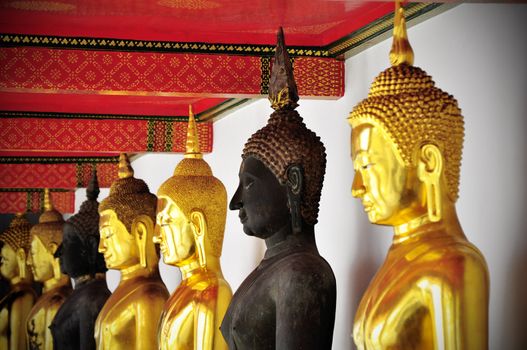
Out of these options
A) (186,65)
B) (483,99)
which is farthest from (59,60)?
(483,99)

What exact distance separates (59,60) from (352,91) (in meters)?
1.40

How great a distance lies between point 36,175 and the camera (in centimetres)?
980

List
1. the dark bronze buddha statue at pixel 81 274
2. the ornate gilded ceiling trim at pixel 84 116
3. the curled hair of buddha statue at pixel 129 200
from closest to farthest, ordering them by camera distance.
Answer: the curled hair of buddha statue at pixel 129 200, the dark bronze buddha statue at pixel 81 274, the ornate gilded ceiling trim at pixel 84 116

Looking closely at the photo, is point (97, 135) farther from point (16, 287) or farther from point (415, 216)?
point (415, 216)

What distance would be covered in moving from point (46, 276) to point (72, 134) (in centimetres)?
144

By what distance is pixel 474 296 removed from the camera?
10.8 ft

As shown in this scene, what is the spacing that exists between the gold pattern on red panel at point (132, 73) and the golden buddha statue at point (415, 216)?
1.69 m

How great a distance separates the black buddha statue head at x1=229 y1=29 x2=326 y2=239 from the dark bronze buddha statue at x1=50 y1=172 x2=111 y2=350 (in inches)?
106


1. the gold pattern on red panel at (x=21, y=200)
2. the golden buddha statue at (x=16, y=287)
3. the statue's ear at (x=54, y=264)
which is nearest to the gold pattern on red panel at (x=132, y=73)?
the statue's ear at (x=54, y=264)

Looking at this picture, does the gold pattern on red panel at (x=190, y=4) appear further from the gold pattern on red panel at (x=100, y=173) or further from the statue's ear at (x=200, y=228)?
the gold pattern on red panel at (x=100, y=173)

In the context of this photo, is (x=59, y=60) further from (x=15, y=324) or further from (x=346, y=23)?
(x=15, y=324)

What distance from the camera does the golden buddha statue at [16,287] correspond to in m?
8.79

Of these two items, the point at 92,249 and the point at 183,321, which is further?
the point at 92,249

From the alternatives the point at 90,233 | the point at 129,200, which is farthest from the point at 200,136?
the point at 129,200
